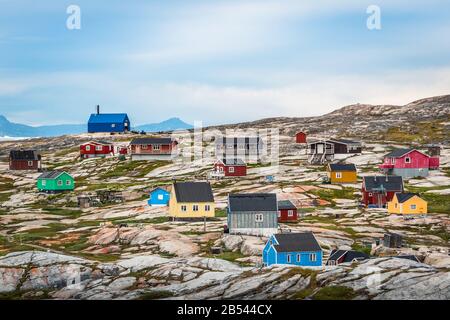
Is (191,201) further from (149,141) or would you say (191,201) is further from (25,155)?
(25,155)

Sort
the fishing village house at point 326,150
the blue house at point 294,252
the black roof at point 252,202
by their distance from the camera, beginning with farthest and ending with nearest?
1. the fishing village house at point 326,150
2. the black roof at point 252,202
3. the blue house at point 294,252

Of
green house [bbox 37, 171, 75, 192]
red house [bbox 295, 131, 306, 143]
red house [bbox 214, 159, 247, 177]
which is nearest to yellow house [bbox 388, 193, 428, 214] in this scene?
red house [bbox 214, 159, 247, 177]

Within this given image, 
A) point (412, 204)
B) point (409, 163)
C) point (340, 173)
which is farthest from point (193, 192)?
point (409, 163)

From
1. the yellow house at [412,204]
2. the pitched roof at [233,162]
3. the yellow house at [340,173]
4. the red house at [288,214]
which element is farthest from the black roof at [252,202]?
the pitched roof at [233,162]

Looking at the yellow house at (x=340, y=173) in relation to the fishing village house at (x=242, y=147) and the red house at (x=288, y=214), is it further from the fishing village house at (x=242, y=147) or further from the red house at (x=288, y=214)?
the fishing village house at (x=242, y=147)

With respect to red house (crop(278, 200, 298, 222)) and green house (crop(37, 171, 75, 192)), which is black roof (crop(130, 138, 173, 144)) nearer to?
green house (crop(37, 171, 75, 192))
